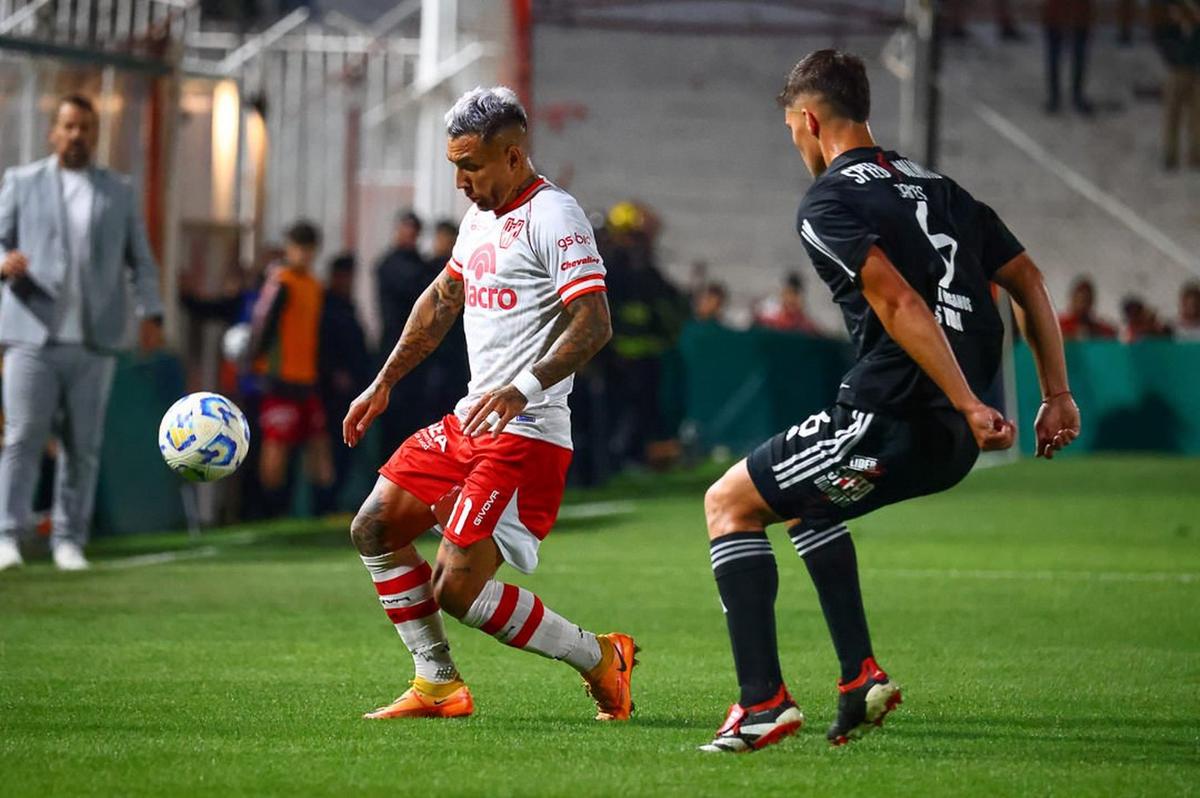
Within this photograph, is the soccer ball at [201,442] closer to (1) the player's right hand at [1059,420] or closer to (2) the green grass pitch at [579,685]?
(2) the green grass pitch at [579,685]

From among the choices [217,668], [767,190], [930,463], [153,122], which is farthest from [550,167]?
[930,463]

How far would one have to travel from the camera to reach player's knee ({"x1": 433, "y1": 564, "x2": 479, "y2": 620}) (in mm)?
6406

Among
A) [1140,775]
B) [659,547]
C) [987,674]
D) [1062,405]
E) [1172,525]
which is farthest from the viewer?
[1172,525]

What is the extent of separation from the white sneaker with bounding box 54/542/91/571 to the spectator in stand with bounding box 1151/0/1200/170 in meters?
17.2

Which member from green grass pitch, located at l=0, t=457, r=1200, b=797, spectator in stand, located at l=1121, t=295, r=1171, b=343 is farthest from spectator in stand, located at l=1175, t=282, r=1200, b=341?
green grass pitch, located at l=0, t=457, r=1200, b=797

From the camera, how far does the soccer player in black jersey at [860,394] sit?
5.77 meters

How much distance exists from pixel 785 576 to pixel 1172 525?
177 inches

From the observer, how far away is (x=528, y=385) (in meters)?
6.23

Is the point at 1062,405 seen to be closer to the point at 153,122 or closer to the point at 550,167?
the point at 153,122

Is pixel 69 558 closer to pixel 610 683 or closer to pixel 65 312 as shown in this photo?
pixel 65 312

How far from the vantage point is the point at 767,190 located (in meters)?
29.9

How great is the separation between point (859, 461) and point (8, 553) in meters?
6.73

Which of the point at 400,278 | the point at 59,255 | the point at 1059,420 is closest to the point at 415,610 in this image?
the point at 1059,420

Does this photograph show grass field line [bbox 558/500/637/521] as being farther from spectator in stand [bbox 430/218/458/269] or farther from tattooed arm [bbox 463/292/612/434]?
tattooed arm [bbox 463/292/612/434]
